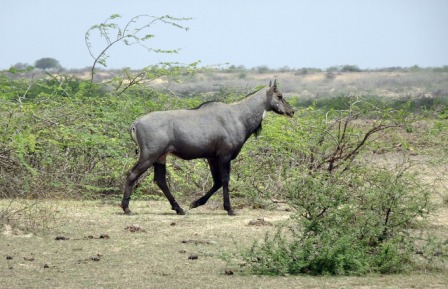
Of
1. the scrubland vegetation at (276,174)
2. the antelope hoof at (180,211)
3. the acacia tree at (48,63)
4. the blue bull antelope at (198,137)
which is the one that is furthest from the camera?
the acacia tree at (48,63)

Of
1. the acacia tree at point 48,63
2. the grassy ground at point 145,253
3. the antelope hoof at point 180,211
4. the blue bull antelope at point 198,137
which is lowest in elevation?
the acacia tree at point 48,63

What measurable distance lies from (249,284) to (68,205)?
19.0ft

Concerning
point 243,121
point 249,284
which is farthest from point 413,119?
point 249,284

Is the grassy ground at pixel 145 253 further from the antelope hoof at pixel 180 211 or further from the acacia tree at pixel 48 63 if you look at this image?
the acacia tree at pixel 48 63

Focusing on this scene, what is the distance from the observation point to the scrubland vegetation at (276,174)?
10.8 meters

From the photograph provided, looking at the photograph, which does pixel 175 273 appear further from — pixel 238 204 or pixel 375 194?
pixel 238 204

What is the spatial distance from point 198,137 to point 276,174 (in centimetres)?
192

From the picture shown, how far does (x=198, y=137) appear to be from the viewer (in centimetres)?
1514

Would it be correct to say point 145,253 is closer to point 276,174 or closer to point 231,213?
point 231,213

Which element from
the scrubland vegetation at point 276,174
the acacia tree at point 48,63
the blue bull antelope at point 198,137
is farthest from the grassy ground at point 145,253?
the acacia tree at point 48,63

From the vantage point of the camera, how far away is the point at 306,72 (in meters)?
86.2

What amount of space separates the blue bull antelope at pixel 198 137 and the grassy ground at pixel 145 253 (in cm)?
47

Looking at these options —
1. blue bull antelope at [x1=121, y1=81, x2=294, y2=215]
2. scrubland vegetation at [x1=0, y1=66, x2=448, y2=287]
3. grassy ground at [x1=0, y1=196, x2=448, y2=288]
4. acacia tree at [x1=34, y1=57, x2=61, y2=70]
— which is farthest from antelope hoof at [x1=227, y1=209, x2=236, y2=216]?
acacia tree at [x1=34, y1=57, x2=61, y2=70]

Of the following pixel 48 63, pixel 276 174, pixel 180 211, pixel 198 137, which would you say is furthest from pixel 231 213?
pixel 48 63
